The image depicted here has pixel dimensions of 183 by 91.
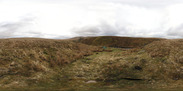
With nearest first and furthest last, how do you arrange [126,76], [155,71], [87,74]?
[126,76]
[155,71]
[87,74]

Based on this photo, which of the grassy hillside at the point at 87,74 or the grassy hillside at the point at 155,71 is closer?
the grassy hillside at the point at 87,74

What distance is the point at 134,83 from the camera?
12.8m

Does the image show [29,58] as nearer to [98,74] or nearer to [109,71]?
[98,74]

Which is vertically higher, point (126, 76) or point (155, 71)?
point (155, 71)

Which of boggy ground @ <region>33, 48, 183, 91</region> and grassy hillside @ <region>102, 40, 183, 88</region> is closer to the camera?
boggy ground @ <region>33, 48, 183, 91</region>

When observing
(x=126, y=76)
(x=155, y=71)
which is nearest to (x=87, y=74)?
(x=126, y=76)

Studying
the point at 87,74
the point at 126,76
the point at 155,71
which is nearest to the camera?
the point at 126,76

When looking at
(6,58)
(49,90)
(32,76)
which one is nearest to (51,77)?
(32,76)

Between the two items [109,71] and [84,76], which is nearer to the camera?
[84,76]

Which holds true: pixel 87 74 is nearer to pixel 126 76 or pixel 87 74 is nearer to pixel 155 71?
pixel 126 76

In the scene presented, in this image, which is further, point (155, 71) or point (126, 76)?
point (155, 71)

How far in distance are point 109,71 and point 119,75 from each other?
161 cm

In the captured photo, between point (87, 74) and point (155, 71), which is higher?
point (155, 71)

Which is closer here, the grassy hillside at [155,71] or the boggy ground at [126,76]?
the boggy ground at [126,76]
